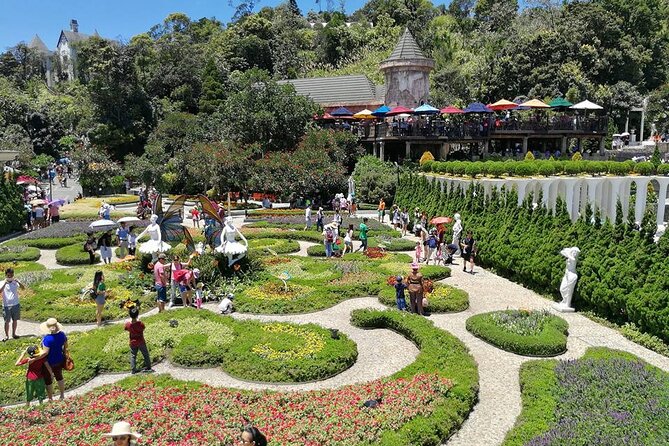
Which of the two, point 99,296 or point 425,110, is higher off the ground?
point 425,110

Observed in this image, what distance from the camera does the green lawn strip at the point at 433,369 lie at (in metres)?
8.42

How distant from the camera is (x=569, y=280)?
51.5 feet

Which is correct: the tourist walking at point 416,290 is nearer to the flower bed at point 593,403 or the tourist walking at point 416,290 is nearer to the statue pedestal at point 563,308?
the flower bed at point 593,403

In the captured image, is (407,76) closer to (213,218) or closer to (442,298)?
(213,218)

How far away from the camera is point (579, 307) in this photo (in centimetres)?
1590

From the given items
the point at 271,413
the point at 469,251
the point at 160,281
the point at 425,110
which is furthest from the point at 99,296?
the point at 425,110

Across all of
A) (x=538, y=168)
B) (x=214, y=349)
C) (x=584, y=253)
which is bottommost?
(x=214, y=349)

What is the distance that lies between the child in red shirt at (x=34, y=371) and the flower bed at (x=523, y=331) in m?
9.27

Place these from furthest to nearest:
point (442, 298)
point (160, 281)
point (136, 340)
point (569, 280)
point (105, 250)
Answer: point (105, 250) → point (442, 298) → point (569, 280) → point (160, 281) → point (136, 340)

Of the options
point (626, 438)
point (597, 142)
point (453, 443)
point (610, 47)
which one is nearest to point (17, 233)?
point (453, 443)

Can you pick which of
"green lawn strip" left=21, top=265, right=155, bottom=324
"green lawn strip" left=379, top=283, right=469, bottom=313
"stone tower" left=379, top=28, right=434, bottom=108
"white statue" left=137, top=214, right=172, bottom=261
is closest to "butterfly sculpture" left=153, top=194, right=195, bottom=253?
"white statue" left=137, top=214, right=172, bottom=261

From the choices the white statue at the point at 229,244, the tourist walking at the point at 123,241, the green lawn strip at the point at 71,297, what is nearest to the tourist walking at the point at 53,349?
the green lawn strip at the point at 71,297

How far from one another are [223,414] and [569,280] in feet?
35.6

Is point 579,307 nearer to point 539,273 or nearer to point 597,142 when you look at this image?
point 539,273
